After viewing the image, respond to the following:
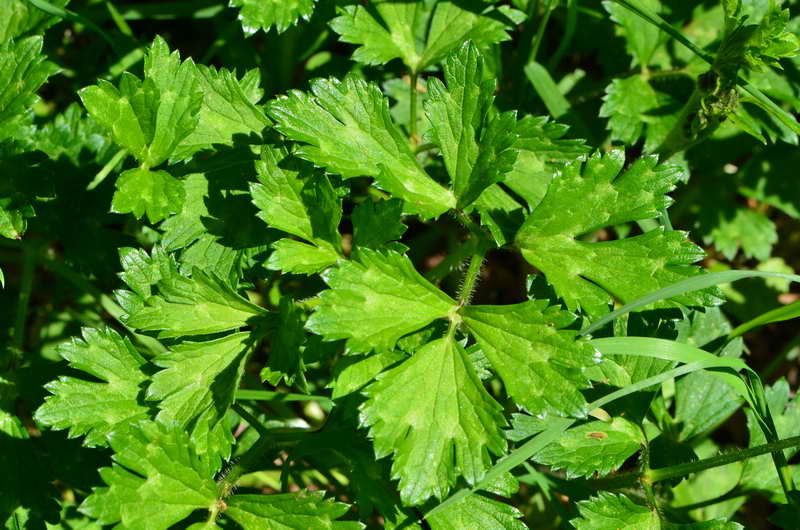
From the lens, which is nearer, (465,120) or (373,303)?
(373,303)

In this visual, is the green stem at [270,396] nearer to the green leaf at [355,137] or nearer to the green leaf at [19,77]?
the green leaf at [355,137]

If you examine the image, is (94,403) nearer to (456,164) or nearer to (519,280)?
(456,164)

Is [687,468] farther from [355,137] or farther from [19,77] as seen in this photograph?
[19,77]

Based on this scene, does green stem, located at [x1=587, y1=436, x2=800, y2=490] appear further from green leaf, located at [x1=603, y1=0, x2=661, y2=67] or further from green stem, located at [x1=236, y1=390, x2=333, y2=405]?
green leaf, located at [x1=603, y1=0, x2=661, y2=67]

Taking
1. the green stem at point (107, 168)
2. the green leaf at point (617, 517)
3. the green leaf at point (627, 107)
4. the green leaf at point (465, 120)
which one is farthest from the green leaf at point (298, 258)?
the green leaf at point (627, 107)

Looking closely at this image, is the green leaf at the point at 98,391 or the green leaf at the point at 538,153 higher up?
the green leaf at the point at 538,153

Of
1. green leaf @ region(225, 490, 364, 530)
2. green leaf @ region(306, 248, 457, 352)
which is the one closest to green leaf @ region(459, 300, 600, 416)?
green leaf @ region(306, 248, 457, 352)

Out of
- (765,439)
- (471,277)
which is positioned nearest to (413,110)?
(471,277)
